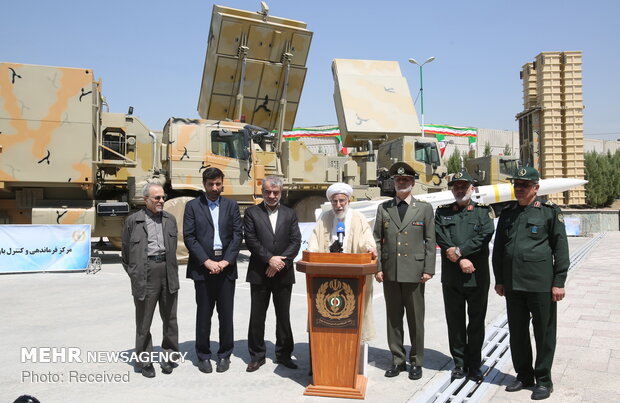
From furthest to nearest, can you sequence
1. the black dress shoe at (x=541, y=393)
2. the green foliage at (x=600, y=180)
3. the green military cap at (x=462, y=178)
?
the green foliage at (x=600, y=180), the green military cap at (x=462, y=178), the black dress shoe at (x=541, y=393)

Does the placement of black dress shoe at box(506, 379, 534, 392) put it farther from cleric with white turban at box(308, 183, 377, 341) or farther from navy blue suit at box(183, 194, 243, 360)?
navy blue suit at box(183, 194, 243, 360)

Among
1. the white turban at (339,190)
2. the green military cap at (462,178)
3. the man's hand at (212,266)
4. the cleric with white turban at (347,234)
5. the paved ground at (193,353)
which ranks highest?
the green military cap at (462,178)

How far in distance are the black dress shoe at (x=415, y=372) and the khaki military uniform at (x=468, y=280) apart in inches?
12.9

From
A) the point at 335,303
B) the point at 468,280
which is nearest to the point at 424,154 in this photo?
the point at 468,280

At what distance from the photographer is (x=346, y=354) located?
156 inches

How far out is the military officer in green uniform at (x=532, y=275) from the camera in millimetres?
3971

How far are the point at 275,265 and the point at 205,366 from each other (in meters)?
1.03

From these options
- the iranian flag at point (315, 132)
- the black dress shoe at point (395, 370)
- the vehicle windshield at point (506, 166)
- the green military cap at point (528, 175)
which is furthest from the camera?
the iranian flag at point (315, 132)

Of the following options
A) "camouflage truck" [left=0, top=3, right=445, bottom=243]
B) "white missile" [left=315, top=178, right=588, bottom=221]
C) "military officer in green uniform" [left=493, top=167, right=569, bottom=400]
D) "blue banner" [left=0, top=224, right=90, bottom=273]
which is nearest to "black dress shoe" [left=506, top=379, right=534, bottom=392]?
"military officer in green uniform" [left=493, top=167, right=569, bottom=400]

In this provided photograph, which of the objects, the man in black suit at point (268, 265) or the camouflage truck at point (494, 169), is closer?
the man in black suit at point (268, 265)

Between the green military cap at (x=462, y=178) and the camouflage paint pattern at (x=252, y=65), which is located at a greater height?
the camouflage paint pattern at (x=252, y=65)

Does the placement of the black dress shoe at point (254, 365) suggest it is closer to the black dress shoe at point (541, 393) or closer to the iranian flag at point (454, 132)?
the black dress shoe at point (541, 393)

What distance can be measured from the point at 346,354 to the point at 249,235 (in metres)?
1.36

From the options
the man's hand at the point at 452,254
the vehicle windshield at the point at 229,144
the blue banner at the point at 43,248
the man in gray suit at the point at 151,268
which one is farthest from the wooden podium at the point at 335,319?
the blue banner at the point at 43,248
